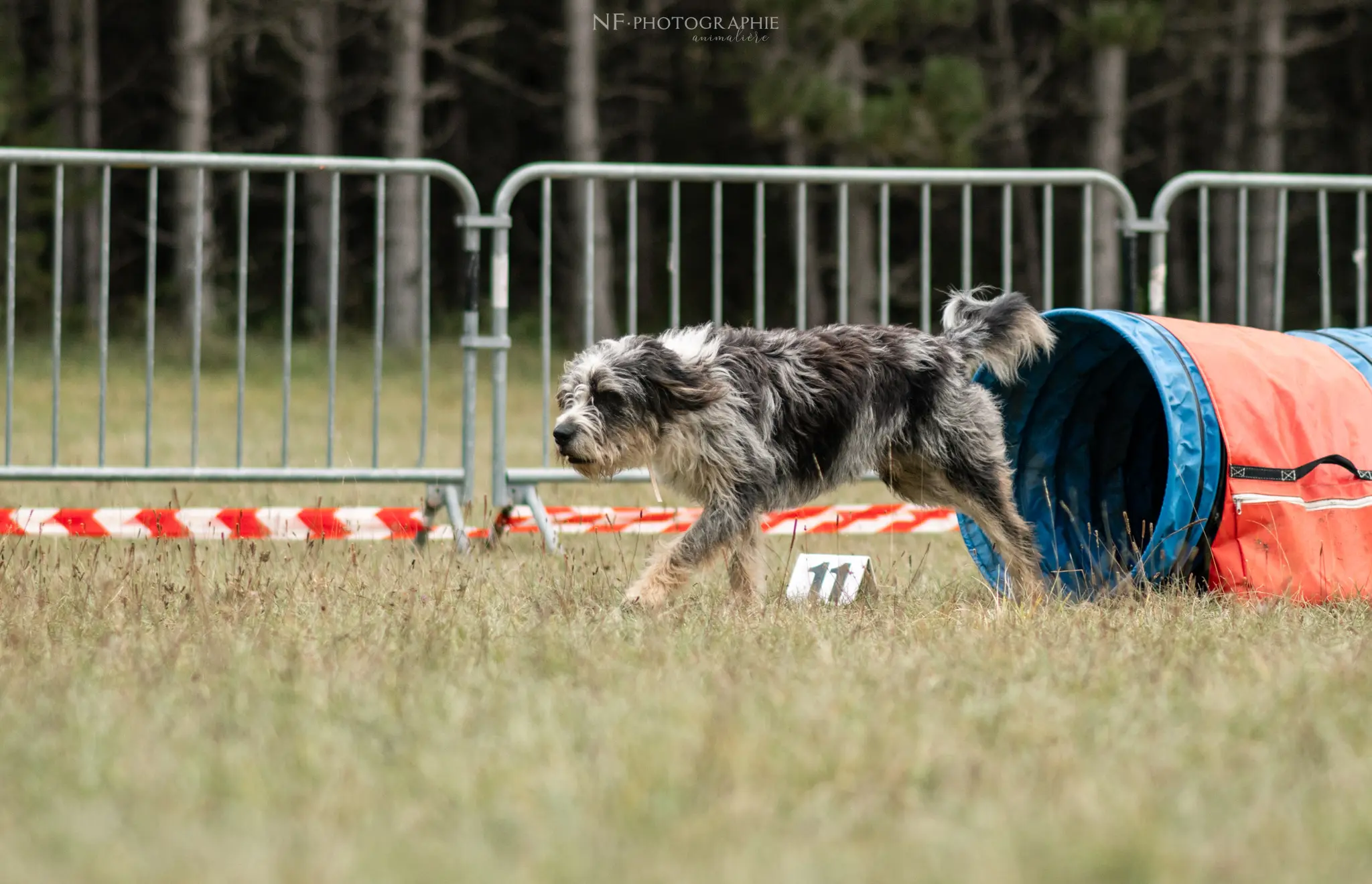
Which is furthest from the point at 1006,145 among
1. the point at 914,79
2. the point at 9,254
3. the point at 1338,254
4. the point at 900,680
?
the point at 900,680

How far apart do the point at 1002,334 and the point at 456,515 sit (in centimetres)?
265

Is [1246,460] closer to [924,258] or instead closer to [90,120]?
[924,258]

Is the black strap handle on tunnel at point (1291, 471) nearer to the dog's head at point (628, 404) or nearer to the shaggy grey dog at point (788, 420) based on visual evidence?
the shaggy grey dog at point (788, 420)

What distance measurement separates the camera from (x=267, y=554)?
5555 mm

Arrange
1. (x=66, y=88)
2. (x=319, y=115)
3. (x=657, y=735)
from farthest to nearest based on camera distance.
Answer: (x=66, y=88) < (x=319, y=115) < (x=657, y=735)

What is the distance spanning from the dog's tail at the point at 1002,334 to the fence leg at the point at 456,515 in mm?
2288

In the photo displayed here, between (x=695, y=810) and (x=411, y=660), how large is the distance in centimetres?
152

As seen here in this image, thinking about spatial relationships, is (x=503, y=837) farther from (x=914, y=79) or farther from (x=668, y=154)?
(x=668, y=154)

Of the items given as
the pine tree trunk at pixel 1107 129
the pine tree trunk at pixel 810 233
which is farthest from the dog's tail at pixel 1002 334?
the pine tree trunk at pixel 810 233

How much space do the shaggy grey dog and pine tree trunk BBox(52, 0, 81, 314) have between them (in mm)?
21368

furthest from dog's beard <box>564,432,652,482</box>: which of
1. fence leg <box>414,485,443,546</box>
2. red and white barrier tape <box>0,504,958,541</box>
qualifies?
fence leg <box>414,485,443,546</box>

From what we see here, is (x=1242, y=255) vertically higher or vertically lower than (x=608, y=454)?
higher

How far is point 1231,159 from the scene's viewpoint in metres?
26.0

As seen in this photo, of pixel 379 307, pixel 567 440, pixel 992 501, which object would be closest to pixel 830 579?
pixel 992 501
